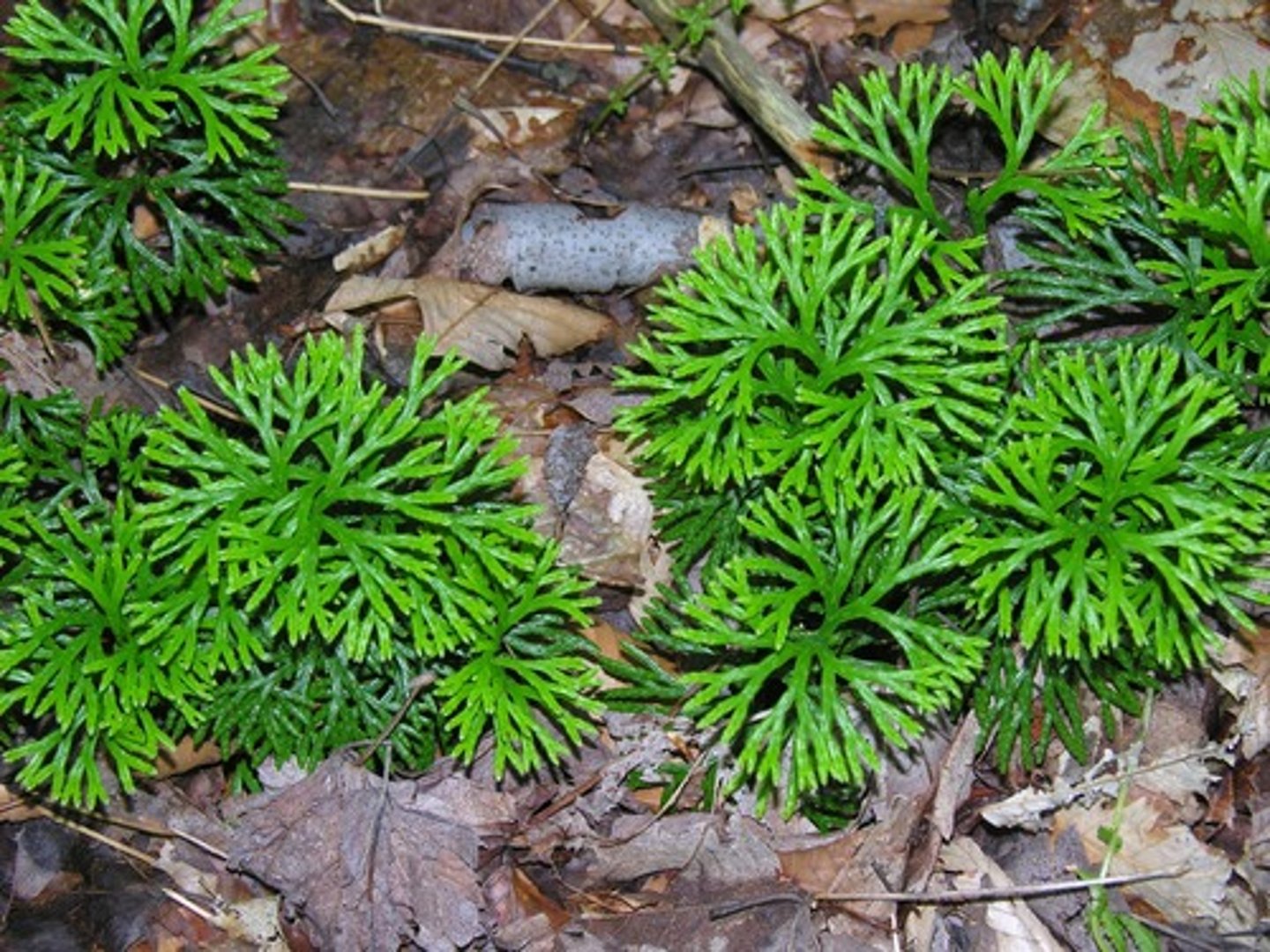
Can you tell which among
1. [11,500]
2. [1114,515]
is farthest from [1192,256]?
[11,500]

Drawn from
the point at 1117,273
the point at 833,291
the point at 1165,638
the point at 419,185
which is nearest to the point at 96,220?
the point at 419,185

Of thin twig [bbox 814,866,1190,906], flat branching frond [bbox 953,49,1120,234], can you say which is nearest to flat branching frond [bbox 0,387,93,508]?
thin twig [bbox 814,866,1190,906]

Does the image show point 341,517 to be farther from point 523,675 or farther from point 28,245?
point 28,245

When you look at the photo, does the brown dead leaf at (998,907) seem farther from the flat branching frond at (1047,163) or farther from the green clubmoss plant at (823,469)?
the flat branching frond at (1047,163)

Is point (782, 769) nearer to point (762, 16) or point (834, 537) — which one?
point (834, 537)

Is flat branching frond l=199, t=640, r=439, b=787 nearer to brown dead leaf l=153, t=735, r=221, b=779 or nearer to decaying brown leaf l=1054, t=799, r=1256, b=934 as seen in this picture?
brown dead leaf l=153, t=735, r=221, b=779

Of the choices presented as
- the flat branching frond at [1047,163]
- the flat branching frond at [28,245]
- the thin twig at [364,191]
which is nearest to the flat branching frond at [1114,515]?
the flat branching frond at [1047,163]
